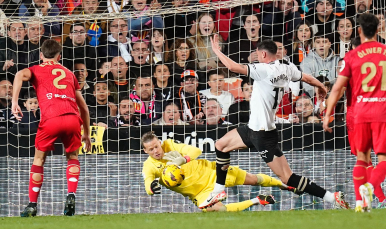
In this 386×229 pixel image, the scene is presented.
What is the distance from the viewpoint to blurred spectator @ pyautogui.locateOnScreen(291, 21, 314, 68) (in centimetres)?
984

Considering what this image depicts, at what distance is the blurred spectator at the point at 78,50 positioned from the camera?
9951 mm

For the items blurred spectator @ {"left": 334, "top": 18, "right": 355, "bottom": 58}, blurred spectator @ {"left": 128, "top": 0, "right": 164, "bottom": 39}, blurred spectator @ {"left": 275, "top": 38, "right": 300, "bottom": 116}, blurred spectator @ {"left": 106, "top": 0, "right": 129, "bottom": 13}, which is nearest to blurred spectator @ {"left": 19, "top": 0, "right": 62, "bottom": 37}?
blurred spectator @ {"left": 106, "top": 0, "right": 129, "bottom": 13}

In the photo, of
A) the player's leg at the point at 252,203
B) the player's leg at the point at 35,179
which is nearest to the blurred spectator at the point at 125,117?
the player's leg at the point at 252,203

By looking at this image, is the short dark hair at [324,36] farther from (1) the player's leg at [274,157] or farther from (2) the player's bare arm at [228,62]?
(2) the player's bare arm at [228,62]

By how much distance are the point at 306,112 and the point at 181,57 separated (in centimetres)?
210

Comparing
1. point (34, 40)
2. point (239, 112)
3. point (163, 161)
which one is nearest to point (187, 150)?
→ point (163, 161)

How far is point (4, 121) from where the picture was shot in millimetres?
9477

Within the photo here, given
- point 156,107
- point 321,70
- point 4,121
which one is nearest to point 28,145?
point 4,121

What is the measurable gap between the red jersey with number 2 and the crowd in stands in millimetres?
2713

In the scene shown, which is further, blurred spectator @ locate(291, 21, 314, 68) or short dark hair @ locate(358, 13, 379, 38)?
blurred spectator @ locate(291, 21, 314, 68)

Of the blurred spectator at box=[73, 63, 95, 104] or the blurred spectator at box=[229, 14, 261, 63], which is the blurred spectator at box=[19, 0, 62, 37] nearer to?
the blurred spectator at box=[73, 63, 95, 104]

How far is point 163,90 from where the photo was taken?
9.82m

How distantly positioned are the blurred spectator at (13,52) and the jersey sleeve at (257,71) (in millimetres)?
4262

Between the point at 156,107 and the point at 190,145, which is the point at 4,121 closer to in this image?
the point at 156,107
